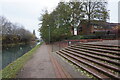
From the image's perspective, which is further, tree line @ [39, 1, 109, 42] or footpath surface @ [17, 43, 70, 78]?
tree line @ [39, 1, 109, 42]

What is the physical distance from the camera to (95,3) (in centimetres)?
2170

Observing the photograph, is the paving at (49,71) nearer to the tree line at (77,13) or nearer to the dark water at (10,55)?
the dark water at (10,55)

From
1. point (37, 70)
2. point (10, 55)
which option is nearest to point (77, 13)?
point (10, 55)

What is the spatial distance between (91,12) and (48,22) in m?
12.1

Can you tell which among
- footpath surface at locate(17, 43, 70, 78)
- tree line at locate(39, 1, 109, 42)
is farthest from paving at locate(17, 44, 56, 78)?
tree line at locate(39, 1, 109, 42)

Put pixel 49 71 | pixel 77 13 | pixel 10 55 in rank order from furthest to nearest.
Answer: pixel 77 13 → pixel 10 55 → pixel 49 71

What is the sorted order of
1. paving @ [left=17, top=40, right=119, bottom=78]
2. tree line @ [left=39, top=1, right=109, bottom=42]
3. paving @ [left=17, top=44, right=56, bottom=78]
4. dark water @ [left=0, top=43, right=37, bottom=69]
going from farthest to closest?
1. tree line @ [left=39, top=1, right=109, bottom=42]
2. dark water @ [left=0, top=43, right=37, bottom=69]
3. paving @ [left=17, top=44, right=56, bottom=78]
4. paving @ [left=17, top=40, right=119, bottom=78]

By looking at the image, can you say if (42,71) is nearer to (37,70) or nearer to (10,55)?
(37,70)

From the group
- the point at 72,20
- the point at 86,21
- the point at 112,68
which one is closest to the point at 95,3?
the point at 86,21

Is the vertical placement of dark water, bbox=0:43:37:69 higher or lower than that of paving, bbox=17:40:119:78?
lower

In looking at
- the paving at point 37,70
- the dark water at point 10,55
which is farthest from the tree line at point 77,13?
the paving at point 37,70

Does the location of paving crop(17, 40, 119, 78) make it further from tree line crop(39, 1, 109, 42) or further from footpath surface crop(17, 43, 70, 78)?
tree line crop(39, 1, 109, 42)

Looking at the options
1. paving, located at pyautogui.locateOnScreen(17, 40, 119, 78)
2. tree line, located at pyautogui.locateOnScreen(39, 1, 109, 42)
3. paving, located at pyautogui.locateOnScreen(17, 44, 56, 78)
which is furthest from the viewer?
tree line, located at pyautogui.locateOnScreen(39, 1, 109, 42)

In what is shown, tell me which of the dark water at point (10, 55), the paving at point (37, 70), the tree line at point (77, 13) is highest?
the tree line at point (77, 13)
